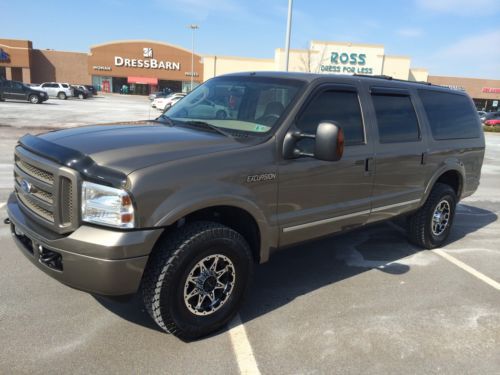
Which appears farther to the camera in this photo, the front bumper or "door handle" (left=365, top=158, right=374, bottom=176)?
"door handle" (left=365, top=158, right=374, bottom=176)

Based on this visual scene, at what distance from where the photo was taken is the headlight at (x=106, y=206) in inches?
105

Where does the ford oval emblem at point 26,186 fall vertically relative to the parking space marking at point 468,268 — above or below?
above

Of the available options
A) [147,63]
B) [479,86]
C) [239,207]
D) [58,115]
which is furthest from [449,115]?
[479,86]

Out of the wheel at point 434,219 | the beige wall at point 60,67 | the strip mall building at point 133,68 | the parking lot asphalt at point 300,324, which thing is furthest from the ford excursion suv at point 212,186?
the beige wall at point 60,67

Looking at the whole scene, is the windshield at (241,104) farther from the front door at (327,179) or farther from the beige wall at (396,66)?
the beige wall at (396,66)

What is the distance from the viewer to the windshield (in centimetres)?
366

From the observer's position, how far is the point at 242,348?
3145 millimetres

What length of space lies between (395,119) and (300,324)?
7.73ft

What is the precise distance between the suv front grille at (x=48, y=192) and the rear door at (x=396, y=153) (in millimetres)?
2778

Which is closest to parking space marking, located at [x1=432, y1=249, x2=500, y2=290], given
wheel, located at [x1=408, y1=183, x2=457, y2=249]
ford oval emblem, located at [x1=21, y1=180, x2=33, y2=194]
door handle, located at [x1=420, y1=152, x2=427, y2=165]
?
wheel, located at [x1=408, y1=183, x2=457, y2=249]

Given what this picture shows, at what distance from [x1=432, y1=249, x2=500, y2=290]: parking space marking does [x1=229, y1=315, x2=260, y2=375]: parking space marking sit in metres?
2.74

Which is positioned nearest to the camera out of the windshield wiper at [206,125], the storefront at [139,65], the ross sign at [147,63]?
the windshield wiper at [206,125]

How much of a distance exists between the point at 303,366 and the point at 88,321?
5.49ft

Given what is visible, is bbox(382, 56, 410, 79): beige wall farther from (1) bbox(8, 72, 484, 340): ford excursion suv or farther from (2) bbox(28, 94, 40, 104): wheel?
(1) bbox(8, 72, 484, 340): ford excursion suv
